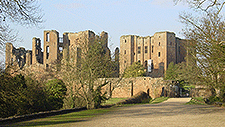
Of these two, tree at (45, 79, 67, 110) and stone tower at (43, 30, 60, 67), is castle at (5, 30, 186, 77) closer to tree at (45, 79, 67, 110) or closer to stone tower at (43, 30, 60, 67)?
stone tower at (43, 30, 60, 67)

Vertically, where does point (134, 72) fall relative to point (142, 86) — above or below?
above

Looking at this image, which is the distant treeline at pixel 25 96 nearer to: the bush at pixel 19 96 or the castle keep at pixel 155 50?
the bush at pixel 19 96

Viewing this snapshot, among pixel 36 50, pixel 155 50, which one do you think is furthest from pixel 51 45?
pixel 155 50

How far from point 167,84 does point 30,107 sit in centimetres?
1836

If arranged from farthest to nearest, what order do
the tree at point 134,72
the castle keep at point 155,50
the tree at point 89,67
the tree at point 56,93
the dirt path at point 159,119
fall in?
the castle keep at point 155,50
the tree at point 134,72
the tree at point 56,93
the tree at point 89,67
the dirt path at point 159,119

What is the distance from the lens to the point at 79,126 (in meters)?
8.84

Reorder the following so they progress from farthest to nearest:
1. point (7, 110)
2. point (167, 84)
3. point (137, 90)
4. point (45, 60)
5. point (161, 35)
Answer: point (161, 35)
point (45, 60)
point (137, 90)
point (167, 84)
point (7, 110)

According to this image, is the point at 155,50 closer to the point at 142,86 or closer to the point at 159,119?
the point at 142,86

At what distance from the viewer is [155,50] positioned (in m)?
73.8

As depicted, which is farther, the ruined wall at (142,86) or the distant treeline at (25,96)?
the ruined wall at (142,86)

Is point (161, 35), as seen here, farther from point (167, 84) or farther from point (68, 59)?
point (68, 59)

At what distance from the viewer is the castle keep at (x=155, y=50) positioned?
71.5 meters

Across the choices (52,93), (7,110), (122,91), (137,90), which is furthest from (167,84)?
(7,110)

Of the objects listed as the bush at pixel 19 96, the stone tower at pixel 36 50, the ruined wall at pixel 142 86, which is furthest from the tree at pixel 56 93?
the stone tower at pixel 36 50
